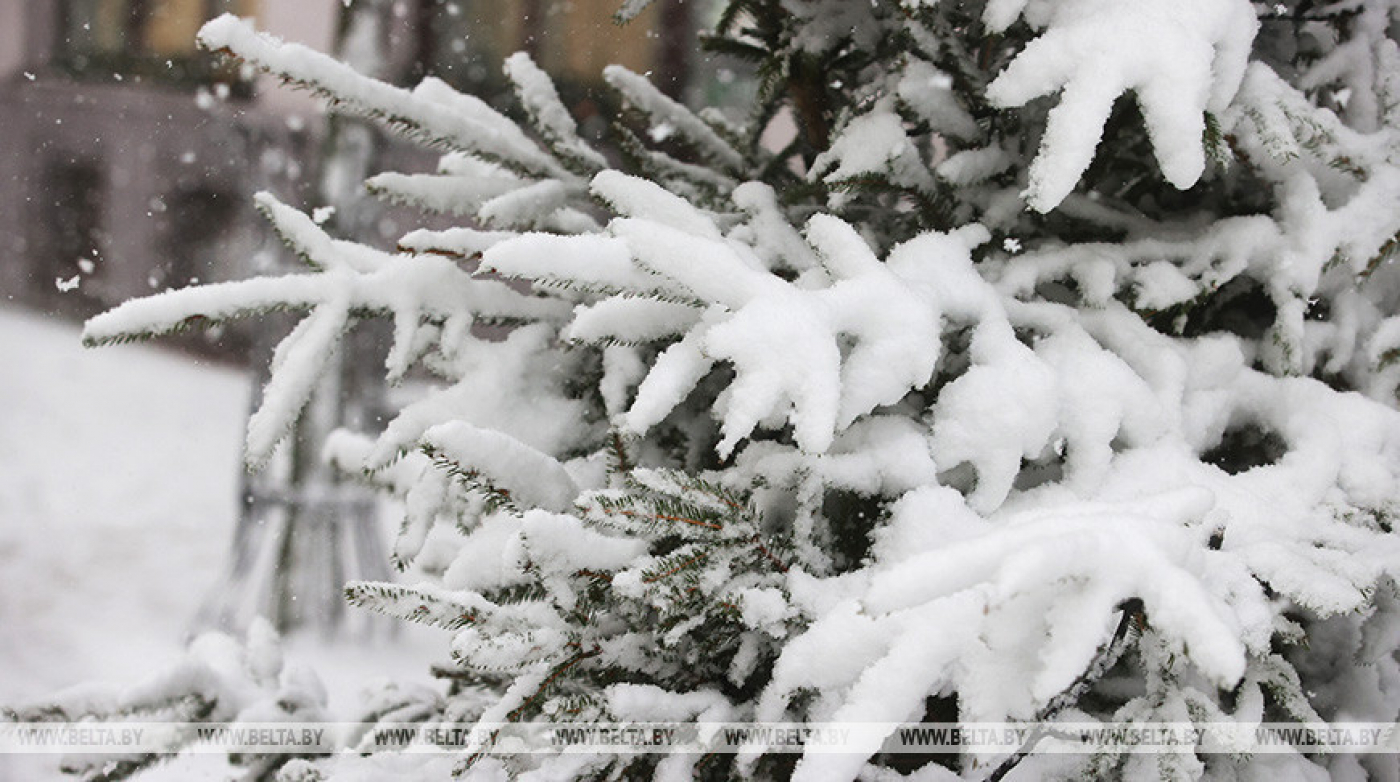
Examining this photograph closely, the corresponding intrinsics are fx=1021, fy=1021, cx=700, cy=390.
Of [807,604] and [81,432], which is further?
[81,432]

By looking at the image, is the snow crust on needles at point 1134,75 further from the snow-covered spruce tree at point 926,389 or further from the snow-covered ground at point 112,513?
the snow-covered ground at point 112,513

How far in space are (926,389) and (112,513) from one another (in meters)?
8.98

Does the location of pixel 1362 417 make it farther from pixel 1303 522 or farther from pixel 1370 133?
pixel 1370 133

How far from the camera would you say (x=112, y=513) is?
340 inches

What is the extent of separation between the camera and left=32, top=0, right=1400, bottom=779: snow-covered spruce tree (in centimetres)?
106

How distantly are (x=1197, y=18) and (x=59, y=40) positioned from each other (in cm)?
1838

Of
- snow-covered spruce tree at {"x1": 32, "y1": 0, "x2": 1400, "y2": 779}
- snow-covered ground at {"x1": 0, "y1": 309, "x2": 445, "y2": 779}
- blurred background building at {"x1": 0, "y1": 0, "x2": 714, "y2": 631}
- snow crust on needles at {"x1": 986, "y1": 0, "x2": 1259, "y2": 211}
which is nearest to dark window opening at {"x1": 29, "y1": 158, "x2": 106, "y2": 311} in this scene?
blurred background building at {"x1": 0, "y1": 0, "x2": 714, "y2": 631}

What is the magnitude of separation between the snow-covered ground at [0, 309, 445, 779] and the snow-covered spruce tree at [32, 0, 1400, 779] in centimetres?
125

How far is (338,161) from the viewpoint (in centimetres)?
540

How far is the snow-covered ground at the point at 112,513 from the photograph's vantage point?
18.7 ft

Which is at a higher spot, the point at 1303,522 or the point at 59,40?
the point at 59,40

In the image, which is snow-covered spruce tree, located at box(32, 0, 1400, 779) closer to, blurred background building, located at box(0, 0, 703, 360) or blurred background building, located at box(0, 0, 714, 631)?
blurred background building, located at box(0, 0, 714, 631)

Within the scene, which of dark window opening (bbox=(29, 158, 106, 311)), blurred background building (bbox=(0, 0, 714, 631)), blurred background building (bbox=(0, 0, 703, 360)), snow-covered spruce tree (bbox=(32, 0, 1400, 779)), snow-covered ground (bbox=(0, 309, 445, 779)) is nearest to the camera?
snow-covered spruce tree (bbox=(32, 0, 1400, 779))

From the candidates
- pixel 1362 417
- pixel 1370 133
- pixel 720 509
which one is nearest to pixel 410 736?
pixel 720 509
